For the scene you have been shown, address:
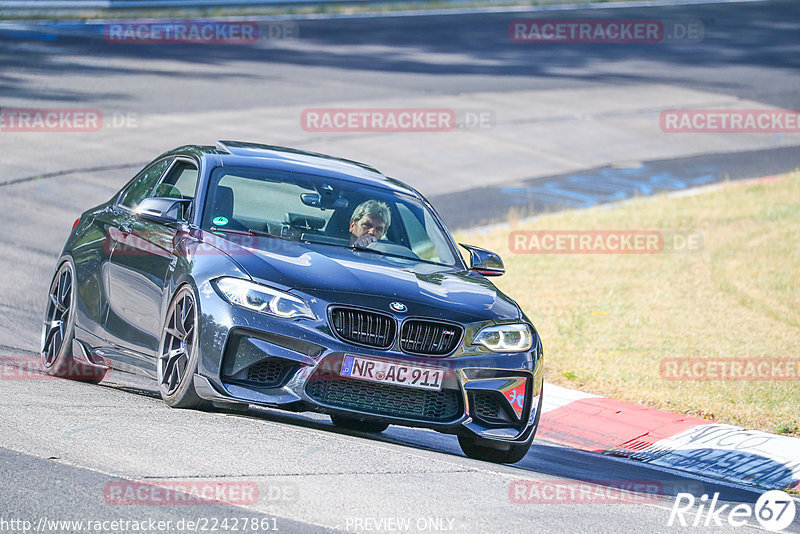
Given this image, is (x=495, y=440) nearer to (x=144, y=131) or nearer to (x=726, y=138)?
(x=144, y=131)

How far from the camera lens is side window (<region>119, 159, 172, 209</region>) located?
867 cm

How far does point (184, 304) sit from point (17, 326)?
14.1 feet

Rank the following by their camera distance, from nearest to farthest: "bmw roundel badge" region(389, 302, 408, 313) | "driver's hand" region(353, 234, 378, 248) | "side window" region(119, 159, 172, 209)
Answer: "bmw roundel badge" region(389, 302, 408, 313) < "driver's hand" region(353, 234, 378, 248) < "side window" region(119, 159, 172, 209)

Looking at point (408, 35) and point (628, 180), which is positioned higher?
point (408, 35)

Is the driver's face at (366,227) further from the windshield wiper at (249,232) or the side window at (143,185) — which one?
the side window at (143,185)

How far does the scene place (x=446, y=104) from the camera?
2411 centimetres

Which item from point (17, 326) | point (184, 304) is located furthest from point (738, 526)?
point (17, 326)

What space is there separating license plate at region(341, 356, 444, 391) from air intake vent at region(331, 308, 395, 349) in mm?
108

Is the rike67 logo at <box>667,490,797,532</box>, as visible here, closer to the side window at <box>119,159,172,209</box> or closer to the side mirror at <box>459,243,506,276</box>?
the side mirror at <box>459,243,506,276</box>

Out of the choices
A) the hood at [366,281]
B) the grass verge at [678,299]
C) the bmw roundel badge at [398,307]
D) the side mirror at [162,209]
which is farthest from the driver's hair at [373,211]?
the grass verge at [678,299]

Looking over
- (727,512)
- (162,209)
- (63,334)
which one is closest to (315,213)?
(162,209)

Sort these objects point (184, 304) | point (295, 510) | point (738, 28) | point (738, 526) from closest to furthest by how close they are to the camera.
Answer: point (295, 510) < point (738, 526) < point (184, 304) < point (738, 28)

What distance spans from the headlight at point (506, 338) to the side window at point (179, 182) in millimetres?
2317

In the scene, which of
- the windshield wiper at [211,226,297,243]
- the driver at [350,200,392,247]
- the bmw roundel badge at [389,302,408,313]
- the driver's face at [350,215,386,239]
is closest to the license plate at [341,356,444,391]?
the bmw roundel badge at [389,302,408,313]
